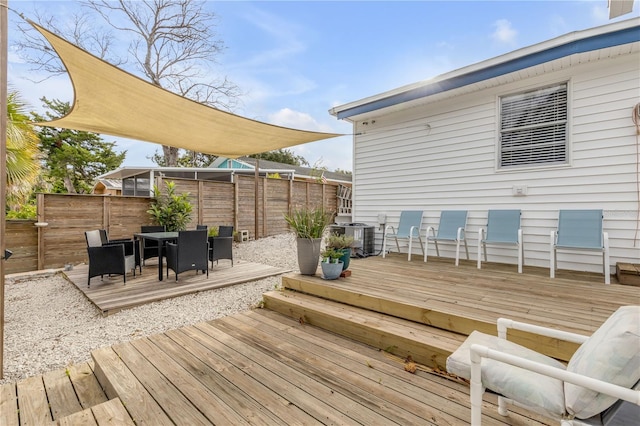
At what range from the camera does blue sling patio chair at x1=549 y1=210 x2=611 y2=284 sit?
11.8 ft

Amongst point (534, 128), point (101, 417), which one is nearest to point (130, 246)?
point (101, 417)

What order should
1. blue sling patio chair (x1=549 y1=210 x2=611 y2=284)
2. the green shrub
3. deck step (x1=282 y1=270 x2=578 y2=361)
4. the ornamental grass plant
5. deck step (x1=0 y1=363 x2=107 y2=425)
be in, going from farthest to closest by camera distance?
the green shrub → the ornamental grass plant → blue sling patio chair (x1=549 y1=210 x2=611 y2=284) → deck step (x1=282 y1=270 x2=578 y2=361) → deck step (x1=0 y1=363 x2=107 y2=425)

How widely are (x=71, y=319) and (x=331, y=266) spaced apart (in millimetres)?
3290

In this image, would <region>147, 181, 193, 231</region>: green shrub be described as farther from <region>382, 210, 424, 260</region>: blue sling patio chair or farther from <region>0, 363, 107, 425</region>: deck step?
<region>0, 363, 107, 425</region>: deck step

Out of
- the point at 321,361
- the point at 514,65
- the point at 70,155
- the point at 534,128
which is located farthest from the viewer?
the point at 70,155

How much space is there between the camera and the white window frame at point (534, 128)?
13.6ft

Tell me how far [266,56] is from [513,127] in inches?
242

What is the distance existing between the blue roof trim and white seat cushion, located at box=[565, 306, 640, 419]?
3843 millimetres

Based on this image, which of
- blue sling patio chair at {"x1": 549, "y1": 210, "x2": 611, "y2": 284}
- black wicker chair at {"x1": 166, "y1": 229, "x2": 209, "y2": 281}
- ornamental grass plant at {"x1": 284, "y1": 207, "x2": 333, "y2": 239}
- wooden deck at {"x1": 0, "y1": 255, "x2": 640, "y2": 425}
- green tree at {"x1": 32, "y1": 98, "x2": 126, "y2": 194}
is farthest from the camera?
green tree at {"x1": 32, "y1": 98, "x2": 126, "y2": 194}

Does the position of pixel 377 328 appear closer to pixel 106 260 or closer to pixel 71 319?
pixel 71 319

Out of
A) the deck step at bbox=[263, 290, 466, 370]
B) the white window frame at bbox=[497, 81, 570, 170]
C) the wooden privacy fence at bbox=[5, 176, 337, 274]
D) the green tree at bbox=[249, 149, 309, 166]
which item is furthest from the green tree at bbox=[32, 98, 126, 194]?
the white window frame at bbox=[497, 81, 570, 170]

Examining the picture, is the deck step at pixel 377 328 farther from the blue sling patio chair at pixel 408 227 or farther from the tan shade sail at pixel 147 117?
the tan shade sail at pixel 147 117

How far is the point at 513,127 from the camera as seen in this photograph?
14.8 feet

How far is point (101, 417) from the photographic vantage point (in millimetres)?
1680
